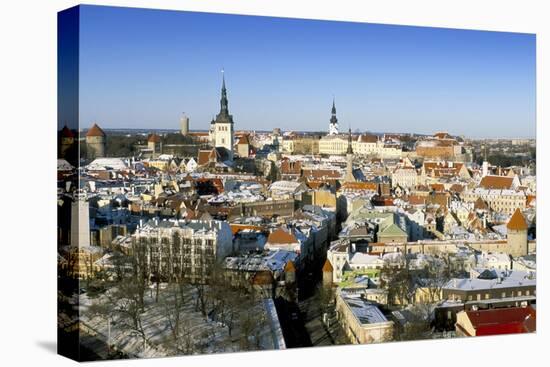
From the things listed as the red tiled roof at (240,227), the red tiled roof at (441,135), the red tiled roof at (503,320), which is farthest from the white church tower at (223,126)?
the red tiled roof at (503,320)

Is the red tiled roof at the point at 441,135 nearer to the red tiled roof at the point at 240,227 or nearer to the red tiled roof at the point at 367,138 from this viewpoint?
the red tiled roof at the point at 367,138

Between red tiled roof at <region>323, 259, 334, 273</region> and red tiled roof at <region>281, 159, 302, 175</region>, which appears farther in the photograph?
red tiled roof at <region>281, 159, 302, 175</region>

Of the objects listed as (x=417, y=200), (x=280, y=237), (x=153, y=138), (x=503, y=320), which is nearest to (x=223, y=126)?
(x=153, y=138)

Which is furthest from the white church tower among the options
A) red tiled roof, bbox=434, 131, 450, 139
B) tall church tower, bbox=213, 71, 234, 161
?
red tiled roof, bbox=434, 131, 450, 139

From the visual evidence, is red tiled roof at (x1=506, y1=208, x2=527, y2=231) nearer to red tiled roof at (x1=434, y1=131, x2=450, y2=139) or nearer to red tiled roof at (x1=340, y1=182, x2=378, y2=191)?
red tiled roof at (x1=434, y1=131, x2=450, y2=139)

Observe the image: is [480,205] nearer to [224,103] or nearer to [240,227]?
[240,227]

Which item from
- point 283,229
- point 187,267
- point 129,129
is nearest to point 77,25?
point 129,129
